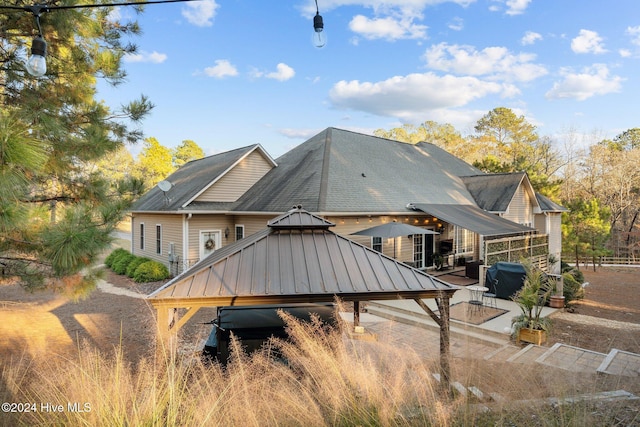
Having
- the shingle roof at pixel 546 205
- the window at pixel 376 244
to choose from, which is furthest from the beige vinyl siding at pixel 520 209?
the window at pixel 376 244

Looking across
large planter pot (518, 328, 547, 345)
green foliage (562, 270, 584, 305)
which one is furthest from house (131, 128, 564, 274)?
large planter pot (518, 328, 547, 345)

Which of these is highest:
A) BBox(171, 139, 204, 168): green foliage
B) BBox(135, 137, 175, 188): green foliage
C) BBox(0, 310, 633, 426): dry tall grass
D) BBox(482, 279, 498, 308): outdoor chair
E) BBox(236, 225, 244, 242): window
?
BBox(171, 139, 204, 168): green foliage

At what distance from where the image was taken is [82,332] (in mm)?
8859

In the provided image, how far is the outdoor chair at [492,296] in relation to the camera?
36.2 ft

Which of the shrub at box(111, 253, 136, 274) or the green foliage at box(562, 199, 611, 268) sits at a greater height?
the green foliage at box(562, 199, 611, 268)

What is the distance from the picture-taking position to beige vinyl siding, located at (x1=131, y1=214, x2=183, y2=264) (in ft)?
53.4

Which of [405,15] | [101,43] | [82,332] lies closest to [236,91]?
[405,15]

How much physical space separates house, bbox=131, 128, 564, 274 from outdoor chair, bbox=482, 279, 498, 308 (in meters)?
1.37

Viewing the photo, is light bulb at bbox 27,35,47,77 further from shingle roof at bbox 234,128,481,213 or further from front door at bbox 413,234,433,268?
front door at bbox 413,234,433,268

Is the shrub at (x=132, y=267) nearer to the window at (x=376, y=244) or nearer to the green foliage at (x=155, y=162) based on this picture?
the window at (x=376, y=244)

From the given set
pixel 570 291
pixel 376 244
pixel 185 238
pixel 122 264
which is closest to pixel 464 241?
pixel 376 244

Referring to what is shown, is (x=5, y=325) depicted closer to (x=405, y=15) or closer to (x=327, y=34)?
(x=327, y=34)

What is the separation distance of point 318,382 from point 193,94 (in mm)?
25051

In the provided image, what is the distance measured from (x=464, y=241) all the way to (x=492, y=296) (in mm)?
6613
